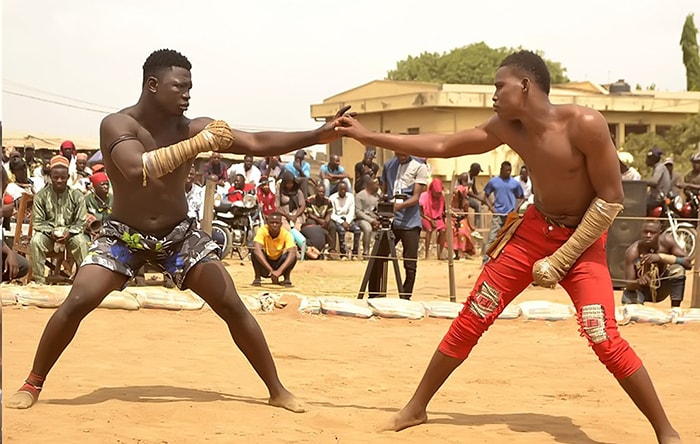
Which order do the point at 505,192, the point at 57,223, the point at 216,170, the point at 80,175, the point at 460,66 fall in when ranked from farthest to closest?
1. the point at 460,66
2. the point at 216,170
3. the point at 505,192
4. the point at 80,175
5. the point at 57,223

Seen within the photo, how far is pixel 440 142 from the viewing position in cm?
530

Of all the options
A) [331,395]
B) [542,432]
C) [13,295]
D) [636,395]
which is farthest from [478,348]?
[13,295]

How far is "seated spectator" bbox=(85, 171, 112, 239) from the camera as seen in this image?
11938 mm

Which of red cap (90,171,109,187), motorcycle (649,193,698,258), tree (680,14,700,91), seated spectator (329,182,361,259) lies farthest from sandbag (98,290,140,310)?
tree (680,14,700,91)

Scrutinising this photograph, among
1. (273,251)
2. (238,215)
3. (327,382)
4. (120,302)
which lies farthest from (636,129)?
(327,382)

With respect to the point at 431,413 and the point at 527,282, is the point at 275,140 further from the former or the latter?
the point at 431,413

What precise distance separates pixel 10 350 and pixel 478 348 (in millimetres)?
3671

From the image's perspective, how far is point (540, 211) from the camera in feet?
16.6

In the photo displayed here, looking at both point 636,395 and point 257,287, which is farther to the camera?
point 257,287

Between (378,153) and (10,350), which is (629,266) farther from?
(378,153)

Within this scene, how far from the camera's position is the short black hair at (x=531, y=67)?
496cm

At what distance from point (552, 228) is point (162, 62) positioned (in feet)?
7.27

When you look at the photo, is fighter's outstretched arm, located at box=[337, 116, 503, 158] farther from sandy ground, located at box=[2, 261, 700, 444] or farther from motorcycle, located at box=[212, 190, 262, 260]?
motorcycle, located at box=[212, 190, 262, 260]

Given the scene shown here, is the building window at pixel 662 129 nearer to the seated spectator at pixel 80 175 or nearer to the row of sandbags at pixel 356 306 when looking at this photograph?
the seated spectator at pixel 80 175
